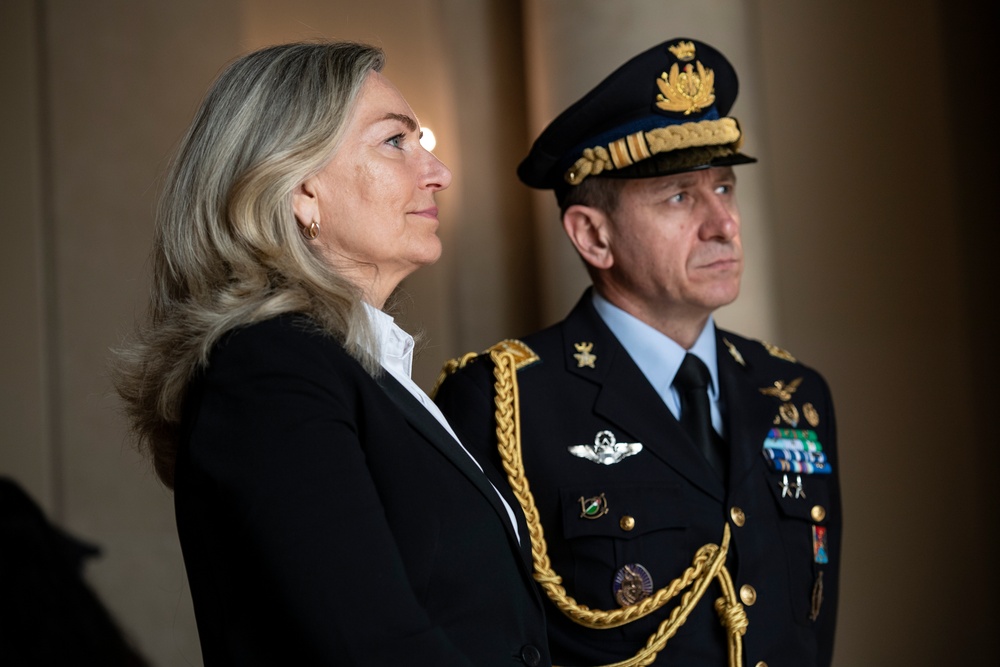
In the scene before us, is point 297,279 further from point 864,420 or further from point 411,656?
point 864,420

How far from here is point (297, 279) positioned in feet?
4.41

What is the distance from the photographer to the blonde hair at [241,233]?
1.31m

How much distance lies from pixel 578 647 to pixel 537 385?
48 cm

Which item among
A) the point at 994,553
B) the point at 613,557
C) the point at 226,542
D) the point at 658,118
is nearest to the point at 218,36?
the point at 658,118

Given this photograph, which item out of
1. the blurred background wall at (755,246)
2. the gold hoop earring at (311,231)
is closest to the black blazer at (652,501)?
the gold hoop earring at (311,231)

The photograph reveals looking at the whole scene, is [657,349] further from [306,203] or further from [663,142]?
[306,203]

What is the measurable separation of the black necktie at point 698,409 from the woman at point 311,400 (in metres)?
0.55

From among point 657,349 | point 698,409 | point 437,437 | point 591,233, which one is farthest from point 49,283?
point 437,437

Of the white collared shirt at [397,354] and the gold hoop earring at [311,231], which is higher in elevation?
the gold hoop earring at [311,231]

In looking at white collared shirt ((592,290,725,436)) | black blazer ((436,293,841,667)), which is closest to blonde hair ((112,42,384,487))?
black blazer ((436,293,841,667))

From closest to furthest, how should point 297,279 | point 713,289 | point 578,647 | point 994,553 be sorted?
point 297,279 → point 578,647 → point 713,289 → point 994,553

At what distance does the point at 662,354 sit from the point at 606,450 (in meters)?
0.24

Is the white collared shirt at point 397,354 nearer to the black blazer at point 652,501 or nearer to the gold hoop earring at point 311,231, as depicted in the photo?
the gold hoop earring at point 311,231

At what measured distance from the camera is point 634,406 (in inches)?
80.0
